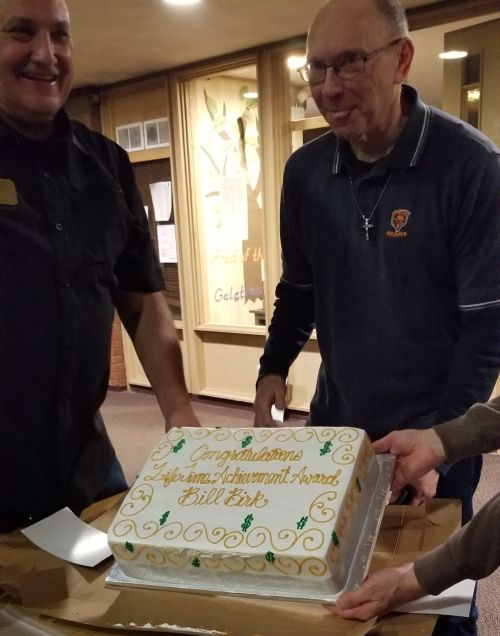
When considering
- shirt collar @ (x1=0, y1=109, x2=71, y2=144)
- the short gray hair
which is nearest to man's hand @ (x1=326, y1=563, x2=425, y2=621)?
shirt collar @ (x1=0, y1=109, x2=71, y2=144)

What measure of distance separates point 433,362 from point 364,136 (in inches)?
19.5

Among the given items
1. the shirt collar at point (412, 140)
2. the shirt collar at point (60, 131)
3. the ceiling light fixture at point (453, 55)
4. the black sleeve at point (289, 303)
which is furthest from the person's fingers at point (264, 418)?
the ceiling light fixture at point (453, 55)

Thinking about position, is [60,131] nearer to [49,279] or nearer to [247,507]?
[49,279]

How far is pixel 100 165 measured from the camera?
122 cm

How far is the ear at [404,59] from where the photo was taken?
1289 mm

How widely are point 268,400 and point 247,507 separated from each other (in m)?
0.62

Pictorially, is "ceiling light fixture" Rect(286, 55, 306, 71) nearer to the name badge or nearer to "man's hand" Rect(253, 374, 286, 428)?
"man's hand" Rect(253, 374, 286, 428)

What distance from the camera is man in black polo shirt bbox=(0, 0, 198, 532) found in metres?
1.05

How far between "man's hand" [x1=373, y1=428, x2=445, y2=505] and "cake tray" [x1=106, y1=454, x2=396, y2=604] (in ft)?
0.35

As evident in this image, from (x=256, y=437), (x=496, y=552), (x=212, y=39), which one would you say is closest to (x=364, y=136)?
(x=256, y=437)

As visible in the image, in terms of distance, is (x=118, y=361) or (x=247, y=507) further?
(x=118, y=361)

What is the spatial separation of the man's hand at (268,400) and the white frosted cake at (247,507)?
44cm

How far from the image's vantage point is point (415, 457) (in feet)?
3.33

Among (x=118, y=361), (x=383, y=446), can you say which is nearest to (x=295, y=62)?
(x=118, y=361)
